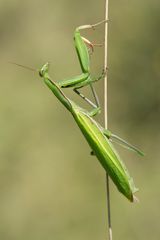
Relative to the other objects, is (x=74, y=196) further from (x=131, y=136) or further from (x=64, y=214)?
(x=131, y=136)

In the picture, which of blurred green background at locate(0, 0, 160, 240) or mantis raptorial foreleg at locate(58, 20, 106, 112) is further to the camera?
blurred green background at locate(0, 0, 160, 240)

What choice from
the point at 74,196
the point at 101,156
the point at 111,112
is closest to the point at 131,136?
the point at 111,112

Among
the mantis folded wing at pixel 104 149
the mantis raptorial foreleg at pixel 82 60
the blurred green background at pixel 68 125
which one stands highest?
the mantis raptorial foreleg at pixel 82 60

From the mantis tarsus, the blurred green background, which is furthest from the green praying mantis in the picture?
the blurred green background

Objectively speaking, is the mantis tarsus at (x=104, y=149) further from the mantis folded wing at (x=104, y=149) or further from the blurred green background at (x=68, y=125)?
the blurred green background at (x=68, y=125)

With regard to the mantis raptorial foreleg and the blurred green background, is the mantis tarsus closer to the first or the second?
the mantis raptorial foreleg

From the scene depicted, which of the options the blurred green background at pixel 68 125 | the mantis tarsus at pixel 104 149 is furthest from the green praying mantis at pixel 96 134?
the blurred green background at pixel 68 125

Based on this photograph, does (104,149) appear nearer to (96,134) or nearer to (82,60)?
(96,134)
